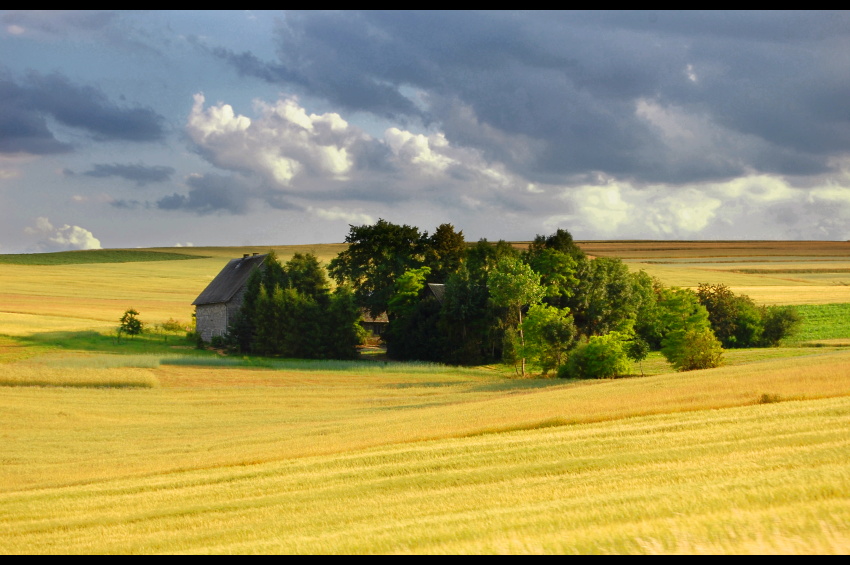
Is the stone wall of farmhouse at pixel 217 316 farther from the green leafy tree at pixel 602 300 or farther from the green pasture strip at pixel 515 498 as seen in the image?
the green pasture strip at pixel 515 498

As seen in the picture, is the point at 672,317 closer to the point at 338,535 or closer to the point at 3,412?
the point at 3,412

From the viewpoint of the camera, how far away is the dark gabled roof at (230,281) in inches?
3027

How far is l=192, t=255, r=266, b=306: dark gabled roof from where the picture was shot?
76.9 meters

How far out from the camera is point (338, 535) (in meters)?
11.2

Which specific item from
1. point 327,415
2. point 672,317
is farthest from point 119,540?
point 672,317

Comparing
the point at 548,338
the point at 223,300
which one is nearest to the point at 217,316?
the point at 223,300

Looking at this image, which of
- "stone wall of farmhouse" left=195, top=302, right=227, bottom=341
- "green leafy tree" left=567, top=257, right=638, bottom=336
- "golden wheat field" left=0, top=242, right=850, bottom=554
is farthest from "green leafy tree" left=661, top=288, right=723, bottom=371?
"stone wall of farmhouse" left=195, top=302, right=227, bottom=341

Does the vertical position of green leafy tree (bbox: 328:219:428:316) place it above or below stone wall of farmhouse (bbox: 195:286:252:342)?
above

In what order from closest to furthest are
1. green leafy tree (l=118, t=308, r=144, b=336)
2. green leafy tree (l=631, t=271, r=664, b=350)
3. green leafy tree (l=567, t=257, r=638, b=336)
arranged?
green leafy tree (l=567, t=257, r=638, b=336) < green leafy tree (l=631, t=271, r=664, b=350) < green leafy tree (l=118, t=308, r=144, b=336)

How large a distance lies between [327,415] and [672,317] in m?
30.8

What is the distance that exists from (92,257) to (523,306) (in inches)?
3709

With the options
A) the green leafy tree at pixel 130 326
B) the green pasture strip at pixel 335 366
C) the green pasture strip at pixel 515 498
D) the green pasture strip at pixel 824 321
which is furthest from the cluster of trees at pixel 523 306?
the green pasture strip at pixel 515 498

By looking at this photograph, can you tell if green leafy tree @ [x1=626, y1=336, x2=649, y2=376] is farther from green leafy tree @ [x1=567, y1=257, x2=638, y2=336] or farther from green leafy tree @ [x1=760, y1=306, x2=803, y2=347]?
green leafy tree @ [x1=760, y1=306, x2=803, y2=347]

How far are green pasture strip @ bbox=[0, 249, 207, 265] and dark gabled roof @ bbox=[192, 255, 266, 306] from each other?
181ft
